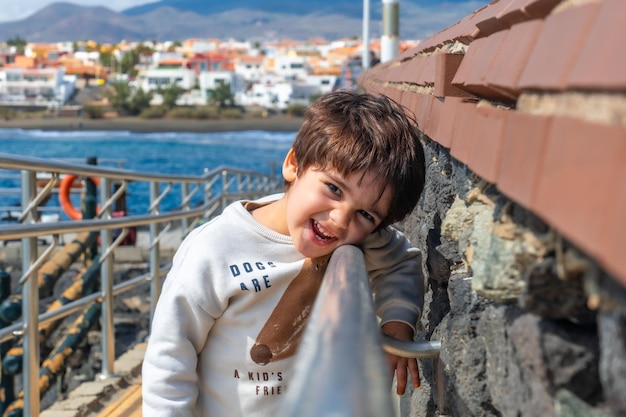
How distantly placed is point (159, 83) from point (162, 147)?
35129mm

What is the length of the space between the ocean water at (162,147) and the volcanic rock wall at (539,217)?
5665cm

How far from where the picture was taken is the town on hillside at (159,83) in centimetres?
9938

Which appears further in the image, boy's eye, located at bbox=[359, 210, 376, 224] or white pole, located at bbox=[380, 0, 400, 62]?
white pole, located at bbox=[380, 0, 400, 62]

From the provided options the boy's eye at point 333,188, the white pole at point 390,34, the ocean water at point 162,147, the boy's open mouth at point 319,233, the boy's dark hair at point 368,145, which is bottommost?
the ocean water at point 162,147

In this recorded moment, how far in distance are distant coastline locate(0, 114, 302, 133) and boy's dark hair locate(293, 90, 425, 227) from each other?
88.3m

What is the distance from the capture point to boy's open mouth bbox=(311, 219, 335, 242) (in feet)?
6.06

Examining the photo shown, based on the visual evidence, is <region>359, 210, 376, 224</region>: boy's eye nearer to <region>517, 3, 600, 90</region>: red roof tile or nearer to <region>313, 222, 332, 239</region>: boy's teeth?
<region>313, 222, 332, 239</region>: boy's teeth

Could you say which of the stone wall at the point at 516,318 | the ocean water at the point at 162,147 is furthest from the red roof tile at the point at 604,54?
the ocean water at the point at 162,147

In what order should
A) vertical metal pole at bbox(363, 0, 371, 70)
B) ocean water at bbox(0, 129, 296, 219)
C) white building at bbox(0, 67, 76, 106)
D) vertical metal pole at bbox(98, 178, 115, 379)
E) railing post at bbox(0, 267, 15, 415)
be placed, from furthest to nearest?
white building at bbox(0, 67, 76, 106) → ocean water at bbox(0, 129, 296, 219) → vertical metal pole at bbox(363, 0, 371, 70) → vertical metal pole at bbox(98, 178, 115, 379) → railing post at bbox(0, 267, 15, 415)

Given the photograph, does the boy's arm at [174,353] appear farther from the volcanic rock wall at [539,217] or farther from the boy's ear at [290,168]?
the volcanic rock wall at [539,217]

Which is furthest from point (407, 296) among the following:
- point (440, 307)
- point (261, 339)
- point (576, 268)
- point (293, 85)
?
point (293, 85)

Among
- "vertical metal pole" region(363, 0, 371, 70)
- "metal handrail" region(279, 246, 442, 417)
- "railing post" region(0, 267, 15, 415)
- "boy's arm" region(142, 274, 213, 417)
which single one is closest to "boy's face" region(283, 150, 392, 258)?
"boy's arm" region(142, 274, 213, 417)

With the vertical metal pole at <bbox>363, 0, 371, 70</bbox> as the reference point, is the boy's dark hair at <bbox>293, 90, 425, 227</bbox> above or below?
below

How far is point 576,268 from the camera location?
952 mm
